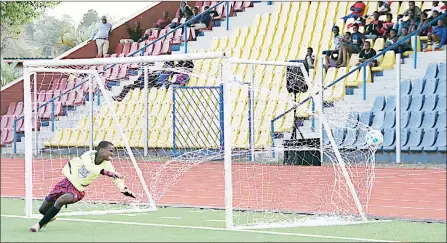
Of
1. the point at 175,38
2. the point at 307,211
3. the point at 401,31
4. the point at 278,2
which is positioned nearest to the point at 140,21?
the point at 175,38

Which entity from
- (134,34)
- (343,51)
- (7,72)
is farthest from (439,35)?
(7,72)

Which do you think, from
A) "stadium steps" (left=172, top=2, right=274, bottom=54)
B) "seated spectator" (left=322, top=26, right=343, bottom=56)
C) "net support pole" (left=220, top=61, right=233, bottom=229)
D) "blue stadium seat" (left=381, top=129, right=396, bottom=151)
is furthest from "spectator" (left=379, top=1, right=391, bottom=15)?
"net support pole" (left=220, top=61, right=233, bottom=229)

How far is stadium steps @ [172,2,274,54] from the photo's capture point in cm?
2861

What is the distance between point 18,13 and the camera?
36.7 m

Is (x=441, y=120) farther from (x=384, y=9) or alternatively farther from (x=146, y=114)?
(x=146, y=114)

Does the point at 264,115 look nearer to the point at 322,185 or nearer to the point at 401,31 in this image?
the point at 401,31

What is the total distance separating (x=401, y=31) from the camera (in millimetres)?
22844

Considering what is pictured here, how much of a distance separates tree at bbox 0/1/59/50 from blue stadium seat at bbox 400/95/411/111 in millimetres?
18508

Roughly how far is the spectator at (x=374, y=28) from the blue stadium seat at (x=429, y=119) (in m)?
3.71

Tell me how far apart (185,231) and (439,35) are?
12142 mm

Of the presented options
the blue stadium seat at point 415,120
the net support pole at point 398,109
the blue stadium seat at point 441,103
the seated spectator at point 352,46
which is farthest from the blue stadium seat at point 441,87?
the seated spectator at point 352,46

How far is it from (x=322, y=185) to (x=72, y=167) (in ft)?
18.7

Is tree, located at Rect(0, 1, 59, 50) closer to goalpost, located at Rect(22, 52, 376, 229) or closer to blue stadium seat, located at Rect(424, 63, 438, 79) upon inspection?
goalpost, located at Rect(22, 52, 376, 229)

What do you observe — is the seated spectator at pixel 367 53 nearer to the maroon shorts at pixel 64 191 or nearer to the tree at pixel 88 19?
the maroon shorts at pixel 64 191
